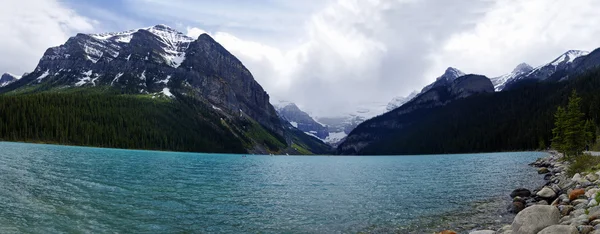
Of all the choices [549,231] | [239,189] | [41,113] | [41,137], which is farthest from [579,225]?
[41,113]

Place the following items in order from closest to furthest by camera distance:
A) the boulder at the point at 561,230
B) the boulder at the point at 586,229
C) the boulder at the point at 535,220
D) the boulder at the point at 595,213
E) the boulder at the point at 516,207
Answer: the boulder at the point at 561,230
the boulder at the point at 586,229
the boulder at the point at 595,213
the boulder at the point at 535,220
the boulder at the point at 516,207

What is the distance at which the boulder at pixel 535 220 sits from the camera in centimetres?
1752

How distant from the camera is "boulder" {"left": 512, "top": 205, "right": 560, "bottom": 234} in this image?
17.5 m

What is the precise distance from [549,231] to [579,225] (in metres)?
1.92

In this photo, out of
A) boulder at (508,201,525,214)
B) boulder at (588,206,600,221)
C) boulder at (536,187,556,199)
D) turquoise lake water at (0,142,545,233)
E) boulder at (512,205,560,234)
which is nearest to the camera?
boulder at (588,206,600,221)

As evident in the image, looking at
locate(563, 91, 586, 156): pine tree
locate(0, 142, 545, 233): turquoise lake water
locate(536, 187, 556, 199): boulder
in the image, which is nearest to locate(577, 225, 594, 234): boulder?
locate(0, 142, 545, 233): turquoise lake water

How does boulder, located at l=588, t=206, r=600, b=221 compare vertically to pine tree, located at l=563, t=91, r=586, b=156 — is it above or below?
below

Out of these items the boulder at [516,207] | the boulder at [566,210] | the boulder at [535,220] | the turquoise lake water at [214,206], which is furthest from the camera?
the boulder at [516,207]

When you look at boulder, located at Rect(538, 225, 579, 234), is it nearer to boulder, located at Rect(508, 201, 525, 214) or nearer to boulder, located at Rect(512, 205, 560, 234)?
boulder, located at Rect(512, 205, 560, 234)

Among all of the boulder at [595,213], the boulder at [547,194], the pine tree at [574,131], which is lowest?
the boulder at [547,194]

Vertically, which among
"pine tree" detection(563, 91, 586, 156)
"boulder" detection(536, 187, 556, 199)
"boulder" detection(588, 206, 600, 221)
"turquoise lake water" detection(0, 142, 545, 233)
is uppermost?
"pine tree" detection(563, 91, 586, 156)

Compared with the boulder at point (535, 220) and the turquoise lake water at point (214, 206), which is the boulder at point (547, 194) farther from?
the boulder at point (535, 220)

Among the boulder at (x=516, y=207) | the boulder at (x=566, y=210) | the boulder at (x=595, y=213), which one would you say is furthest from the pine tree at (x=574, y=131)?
the boulder at (x=595, y=213)

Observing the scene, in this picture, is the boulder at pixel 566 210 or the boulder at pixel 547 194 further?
the boulder at pixel 547 194
